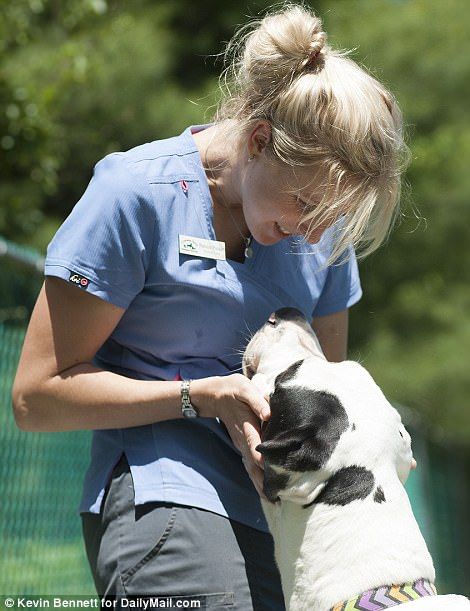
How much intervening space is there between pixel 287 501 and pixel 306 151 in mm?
975

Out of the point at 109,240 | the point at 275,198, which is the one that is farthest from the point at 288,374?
the point at 109,240

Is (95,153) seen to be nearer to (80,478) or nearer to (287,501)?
(80,478)

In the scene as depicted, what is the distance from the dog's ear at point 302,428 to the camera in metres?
2.81

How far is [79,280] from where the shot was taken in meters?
2.80

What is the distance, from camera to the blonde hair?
9.36 ft

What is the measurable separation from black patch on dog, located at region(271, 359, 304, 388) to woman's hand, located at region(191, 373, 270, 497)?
13 centimetres

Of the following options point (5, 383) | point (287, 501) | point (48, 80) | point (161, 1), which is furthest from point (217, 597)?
point (161, 1)

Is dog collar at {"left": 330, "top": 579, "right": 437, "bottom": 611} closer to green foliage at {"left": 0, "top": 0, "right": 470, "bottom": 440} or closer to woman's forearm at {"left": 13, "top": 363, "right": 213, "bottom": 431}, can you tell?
woman's forearm at {"left": 13, "top": 363, "right": 213, "bottom": 431}

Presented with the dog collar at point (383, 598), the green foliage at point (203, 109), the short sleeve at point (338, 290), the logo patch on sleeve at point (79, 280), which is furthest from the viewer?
the green foliage at point (203, 109)

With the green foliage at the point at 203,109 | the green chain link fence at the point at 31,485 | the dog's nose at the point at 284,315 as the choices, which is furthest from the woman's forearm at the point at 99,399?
the green foliage at the point at 203,109

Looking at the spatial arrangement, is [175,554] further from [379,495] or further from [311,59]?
[311,59]

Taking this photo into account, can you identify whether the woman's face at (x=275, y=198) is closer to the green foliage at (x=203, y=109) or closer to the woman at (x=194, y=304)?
the woman at (x=194, y=304)

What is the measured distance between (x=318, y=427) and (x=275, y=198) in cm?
66

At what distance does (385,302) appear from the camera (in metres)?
11.9
